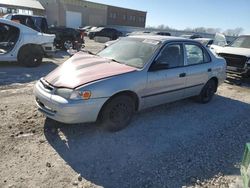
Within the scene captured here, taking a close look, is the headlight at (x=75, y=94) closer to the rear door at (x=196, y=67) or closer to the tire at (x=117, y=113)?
the tire at (x=117, y=113)

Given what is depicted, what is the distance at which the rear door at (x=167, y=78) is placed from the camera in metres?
4.38

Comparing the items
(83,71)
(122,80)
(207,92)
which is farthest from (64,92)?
(207,92)

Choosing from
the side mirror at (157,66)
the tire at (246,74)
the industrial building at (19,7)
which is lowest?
the tire at (246,74)

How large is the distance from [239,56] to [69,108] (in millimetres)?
7547

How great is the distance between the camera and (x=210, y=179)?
3.15 metres

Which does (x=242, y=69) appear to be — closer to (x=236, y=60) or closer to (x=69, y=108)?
(x=236, y=60)

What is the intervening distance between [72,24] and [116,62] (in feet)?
154

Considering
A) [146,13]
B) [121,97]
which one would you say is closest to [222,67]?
[121,97]

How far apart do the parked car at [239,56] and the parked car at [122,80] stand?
3700 mm

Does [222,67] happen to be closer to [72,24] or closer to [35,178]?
[35,178]

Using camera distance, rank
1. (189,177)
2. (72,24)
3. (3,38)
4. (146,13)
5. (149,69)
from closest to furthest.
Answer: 1. (189,177)
2. (149,69)
3. (3,38)
4. (72,24)
5. (146,13)

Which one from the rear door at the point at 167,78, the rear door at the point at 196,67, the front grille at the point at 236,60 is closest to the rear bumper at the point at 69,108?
the rear door at the point at 167,78

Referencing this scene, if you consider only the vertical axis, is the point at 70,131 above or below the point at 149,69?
below

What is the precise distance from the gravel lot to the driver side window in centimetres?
113
